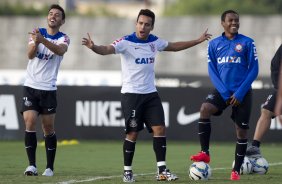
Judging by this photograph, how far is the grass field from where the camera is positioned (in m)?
13.2

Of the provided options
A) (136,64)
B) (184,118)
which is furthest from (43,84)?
(184,118)

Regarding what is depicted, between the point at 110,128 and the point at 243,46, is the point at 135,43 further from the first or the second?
the point at 110,128

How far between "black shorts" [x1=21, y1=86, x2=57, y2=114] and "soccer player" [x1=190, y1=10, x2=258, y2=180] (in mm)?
2090

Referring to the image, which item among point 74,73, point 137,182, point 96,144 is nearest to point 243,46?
point 137,182

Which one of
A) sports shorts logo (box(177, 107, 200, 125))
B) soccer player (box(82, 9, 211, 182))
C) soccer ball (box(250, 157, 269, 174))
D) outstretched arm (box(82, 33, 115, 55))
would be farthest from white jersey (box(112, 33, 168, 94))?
sports shorts logo (box(177, 107, 200, 125))

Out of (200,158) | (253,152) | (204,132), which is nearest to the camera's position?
(200,158)

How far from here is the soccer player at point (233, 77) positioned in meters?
13.6

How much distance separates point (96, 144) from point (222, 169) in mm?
6566

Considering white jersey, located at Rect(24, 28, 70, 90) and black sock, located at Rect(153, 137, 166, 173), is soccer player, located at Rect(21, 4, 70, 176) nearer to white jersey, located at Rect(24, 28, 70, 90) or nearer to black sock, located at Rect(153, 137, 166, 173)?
white jersey, located at Rect(24, 28, 70, 90)

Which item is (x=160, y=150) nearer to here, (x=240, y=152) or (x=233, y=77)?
(x=240, y=152)

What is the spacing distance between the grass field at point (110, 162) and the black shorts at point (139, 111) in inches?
28.9

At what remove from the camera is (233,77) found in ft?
44.9

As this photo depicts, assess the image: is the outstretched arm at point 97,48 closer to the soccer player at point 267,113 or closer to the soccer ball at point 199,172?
the soccer ball at point 199,172

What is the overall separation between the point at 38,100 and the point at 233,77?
2.71m
